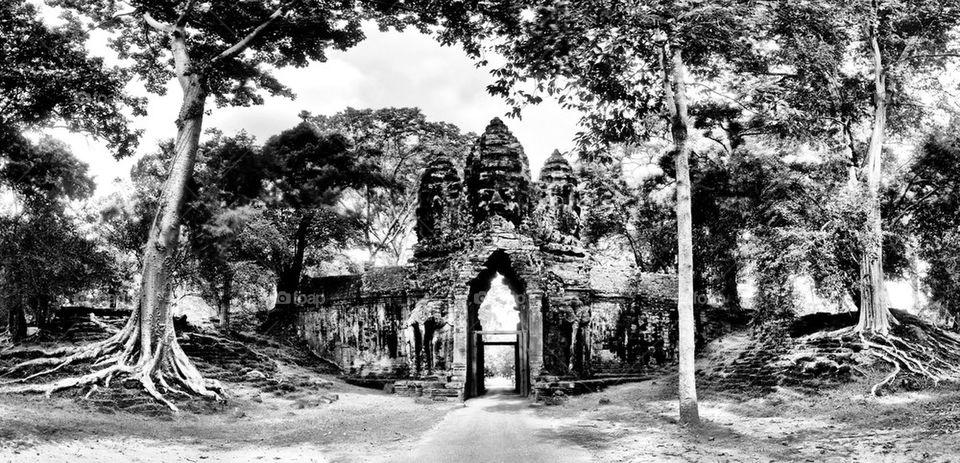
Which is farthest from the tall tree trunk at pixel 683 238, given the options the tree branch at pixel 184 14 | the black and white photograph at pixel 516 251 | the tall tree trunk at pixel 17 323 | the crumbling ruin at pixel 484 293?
the tall tree trunk at pixel 17 323

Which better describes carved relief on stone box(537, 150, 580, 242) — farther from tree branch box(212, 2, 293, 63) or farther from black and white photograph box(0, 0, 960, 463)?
tree branch box(212, 2, 293, 63)

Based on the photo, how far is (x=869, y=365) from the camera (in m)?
13.1

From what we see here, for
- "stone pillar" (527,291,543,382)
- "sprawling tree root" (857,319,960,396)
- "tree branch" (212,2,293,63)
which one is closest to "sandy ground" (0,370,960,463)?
"sprawling tree root" (857,319,960,396)

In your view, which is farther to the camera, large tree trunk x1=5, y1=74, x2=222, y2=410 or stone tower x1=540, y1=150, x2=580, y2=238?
stone tower x1=540, y1=150, x2=580, y2=238

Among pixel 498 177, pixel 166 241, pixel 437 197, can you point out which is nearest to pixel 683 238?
pixel 498 177

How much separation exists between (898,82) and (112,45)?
1956 cm

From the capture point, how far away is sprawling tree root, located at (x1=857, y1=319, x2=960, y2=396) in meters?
12.1

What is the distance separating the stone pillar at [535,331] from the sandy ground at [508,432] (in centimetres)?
295

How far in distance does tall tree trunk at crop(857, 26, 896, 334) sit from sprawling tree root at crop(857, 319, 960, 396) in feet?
1.37

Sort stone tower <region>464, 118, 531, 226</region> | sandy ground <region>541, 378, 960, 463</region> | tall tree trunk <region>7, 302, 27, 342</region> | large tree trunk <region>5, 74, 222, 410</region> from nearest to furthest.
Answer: sandy ground <region>541, 378, 960, 463</region>, large tree trunk <region>5, 74, 222, 410</region>, tall tree trunk <region>7, 302, 27, 342</region>, stone tower <region>464, 118, 531, 226</region>

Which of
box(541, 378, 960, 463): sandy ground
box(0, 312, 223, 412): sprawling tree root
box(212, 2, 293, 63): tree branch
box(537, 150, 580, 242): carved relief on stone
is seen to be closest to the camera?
box(541, 378, 960, 463): sandy ground

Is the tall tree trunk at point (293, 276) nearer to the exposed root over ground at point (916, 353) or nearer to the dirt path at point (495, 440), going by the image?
the dirt path at point (495, 440)

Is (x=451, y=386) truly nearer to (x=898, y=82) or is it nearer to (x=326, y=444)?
(x=326, y=444)

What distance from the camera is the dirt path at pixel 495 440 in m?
8.62
